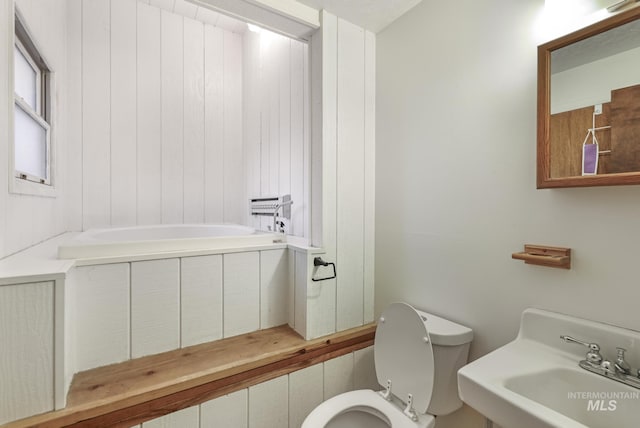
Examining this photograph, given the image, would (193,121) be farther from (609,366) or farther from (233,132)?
(609,366)

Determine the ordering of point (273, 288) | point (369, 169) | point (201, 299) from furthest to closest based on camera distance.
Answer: point (369, 169)
point (273, 288)
point (201, 299)

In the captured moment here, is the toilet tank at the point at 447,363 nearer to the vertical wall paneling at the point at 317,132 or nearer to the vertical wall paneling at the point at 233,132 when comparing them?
the vertical wall paneling at the point at 317,132

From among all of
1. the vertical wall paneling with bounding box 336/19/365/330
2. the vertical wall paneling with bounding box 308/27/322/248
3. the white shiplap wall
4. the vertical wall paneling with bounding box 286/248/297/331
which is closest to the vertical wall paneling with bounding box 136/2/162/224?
the white shiplap wall

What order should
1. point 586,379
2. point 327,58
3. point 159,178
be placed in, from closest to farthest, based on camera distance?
1. point 586,379
2. point 327,58
3. point 159,178

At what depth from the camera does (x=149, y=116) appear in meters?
2.66

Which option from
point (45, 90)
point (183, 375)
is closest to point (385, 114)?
point (183, 375)

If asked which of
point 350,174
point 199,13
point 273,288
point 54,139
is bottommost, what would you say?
point 273,288

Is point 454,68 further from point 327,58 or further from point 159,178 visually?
point 159,178

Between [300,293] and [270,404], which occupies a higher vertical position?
[300,293]

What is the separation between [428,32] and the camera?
4.71 ft

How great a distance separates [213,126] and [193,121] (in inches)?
7.7

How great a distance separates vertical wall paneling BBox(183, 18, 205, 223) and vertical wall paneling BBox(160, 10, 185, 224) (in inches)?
1.7

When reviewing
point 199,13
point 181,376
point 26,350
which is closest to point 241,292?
point 181,376

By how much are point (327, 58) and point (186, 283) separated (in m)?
1.35
